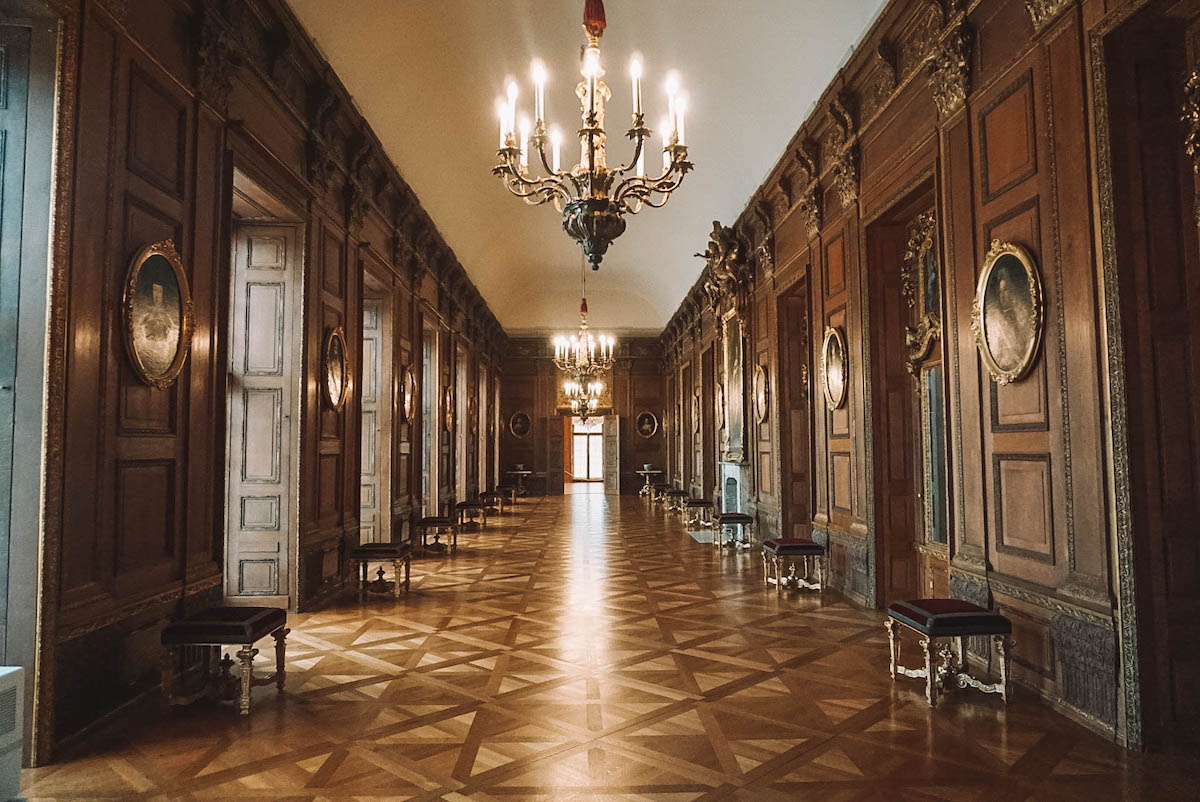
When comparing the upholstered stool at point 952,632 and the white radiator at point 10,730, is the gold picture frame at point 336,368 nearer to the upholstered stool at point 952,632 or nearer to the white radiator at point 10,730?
the white radiator at point 10,730

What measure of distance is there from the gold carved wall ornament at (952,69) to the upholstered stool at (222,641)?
5.26 meters

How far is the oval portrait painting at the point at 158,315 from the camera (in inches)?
152

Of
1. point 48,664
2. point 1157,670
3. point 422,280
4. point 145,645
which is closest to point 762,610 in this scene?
point 1157,670

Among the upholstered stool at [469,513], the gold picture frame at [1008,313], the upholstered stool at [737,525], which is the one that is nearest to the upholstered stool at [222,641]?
the gold picture frame at [1008,313]

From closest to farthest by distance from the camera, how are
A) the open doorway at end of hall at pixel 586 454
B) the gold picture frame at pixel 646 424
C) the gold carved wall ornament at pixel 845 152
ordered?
the gold carved wall ornament at pixel 845 152, the gold picture frame at pixel 646 424, the open doorway at end of hall at pixel 586 454

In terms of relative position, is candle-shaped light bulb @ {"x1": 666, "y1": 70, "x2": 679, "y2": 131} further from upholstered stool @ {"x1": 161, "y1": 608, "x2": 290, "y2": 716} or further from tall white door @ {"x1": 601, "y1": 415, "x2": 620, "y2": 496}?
tall white door @ {"x1": 601, "y1": 415, "x2": 620, "y2": 496}

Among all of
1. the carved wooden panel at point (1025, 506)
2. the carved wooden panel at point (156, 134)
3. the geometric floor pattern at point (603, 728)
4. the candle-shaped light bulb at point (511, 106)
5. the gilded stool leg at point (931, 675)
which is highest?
the candle-shaped light bulb at point (511, 106)

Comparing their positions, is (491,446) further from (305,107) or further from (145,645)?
(145,645)

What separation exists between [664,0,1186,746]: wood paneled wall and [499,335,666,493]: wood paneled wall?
15.7 meters

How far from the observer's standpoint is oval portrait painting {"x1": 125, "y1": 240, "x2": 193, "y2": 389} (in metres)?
3.87

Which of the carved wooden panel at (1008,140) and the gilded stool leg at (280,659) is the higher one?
the carved wooden panel at (1008,140)

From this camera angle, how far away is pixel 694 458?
666 inches

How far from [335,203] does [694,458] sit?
438 inches

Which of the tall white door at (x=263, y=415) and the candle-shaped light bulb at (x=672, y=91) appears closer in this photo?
the candle-shaped light bulb at (x=672, y=91)
